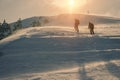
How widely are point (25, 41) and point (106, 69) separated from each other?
15.2 meters

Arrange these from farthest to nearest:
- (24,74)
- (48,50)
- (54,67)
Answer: (48,50) → (54,67) → (24,74)

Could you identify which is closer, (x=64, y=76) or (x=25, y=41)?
(x=64, y=76)

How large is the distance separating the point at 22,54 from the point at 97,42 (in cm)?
1089

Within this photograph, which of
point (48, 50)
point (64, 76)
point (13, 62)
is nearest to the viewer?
point (64, 76)

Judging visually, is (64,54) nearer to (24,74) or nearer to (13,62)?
(13,62)

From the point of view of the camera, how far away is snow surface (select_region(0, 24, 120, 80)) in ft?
76.6

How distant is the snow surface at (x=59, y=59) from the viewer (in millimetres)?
23361

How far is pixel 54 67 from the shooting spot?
26453 mm

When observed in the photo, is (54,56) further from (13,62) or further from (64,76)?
(64,76)

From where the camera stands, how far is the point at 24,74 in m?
24.2

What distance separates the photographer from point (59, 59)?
29375 millimetres

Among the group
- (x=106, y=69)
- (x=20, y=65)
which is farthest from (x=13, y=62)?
(x=106, y=69)

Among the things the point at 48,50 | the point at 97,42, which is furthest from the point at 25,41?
the point at 97,42

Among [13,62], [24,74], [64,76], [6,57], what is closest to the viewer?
[64,76]
